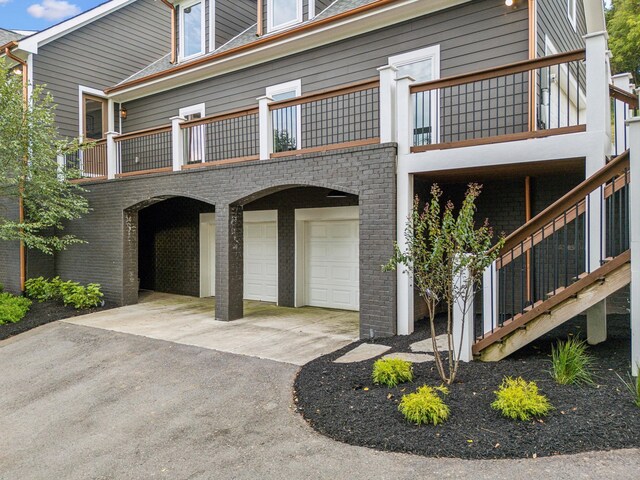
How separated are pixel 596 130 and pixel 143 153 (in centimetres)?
931

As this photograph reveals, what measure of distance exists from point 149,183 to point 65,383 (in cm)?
500

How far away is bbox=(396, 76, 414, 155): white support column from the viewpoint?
21.6 feet

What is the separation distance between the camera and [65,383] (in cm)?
575

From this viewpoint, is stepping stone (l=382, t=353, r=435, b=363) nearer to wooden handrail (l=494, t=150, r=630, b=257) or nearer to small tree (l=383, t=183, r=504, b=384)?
small tree (l=383, t=183, r=504, b=384)

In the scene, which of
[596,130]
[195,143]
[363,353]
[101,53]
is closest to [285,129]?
[195,143]

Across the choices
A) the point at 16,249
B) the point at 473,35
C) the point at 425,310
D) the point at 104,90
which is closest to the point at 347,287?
the point at 425,310

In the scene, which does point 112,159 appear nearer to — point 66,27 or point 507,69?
point 66,27

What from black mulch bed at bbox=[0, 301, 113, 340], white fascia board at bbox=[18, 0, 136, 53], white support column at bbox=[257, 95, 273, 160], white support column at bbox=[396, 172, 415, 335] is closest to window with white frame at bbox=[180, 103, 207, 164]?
white support column at bbox=[257, 95, 273, 160]

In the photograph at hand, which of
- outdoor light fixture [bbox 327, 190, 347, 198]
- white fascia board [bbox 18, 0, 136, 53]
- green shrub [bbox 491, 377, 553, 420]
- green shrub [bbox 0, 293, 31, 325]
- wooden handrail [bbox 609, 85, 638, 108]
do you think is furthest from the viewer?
white fascia board [bbox 18, 0, 136, 53]

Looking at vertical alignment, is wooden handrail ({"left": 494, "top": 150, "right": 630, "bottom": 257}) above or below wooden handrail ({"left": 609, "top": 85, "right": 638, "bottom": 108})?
below

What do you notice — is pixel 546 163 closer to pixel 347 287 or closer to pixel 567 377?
pixel 567 377

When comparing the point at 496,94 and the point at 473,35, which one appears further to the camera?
the point at 473,35

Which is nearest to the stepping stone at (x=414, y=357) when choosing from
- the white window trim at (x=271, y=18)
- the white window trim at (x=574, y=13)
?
the white window trim at (x=271, y=18)

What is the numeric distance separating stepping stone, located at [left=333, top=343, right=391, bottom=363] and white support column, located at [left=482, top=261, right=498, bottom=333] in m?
1.40
